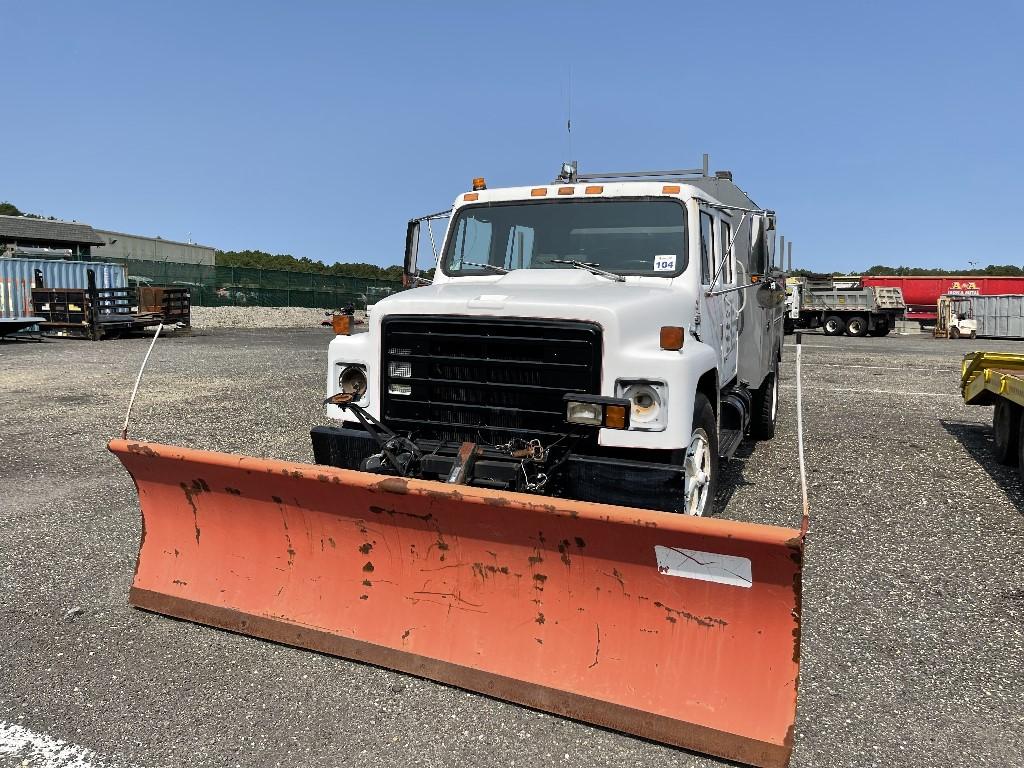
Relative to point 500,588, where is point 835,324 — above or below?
above

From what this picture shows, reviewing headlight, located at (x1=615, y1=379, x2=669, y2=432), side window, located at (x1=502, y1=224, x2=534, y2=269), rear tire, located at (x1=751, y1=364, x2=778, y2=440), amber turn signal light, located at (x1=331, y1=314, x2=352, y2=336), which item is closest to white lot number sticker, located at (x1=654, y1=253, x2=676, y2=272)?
side window, located at (x1=502, y1=224, x2=534, y2=269)

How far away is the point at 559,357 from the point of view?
4129 millimetres

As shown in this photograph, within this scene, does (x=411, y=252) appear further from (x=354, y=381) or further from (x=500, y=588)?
(x=500, y=588)

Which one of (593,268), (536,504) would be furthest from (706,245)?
(536,504)

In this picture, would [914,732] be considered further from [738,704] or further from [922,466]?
[922,466]

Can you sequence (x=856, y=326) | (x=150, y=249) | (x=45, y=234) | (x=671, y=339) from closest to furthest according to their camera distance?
(x=671, y=339) < (x=856, y=326) < (x=45, y=234) < (x=150, y=249)

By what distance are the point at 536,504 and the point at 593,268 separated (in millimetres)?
2506

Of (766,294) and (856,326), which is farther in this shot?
(856,326)

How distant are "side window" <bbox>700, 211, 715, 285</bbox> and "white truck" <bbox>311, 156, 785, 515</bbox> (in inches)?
0.6

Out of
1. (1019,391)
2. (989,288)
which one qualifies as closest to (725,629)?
(1019,391)

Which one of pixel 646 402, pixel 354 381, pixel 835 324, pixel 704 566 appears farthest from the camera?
pixel 835 324

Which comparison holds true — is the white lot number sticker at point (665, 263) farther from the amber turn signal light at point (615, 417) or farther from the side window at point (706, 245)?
the amber turn signal light at point (615, 417)

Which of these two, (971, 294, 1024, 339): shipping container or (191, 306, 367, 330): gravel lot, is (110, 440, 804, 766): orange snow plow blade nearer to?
(191, 306, 367, 330): gravel lot

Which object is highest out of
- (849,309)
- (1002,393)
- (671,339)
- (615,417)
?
(849,309)
